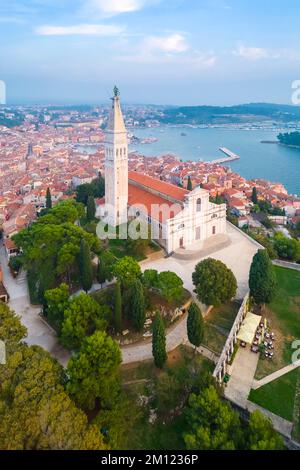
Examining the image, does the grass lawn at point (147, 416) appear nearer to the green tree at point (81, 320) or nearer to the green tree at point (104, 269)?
the green tree at point (81, 320)

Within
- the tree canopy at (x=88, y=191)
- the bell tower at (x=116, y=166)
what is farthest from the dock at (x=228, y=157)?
the bell tower at (x=116, y=166)

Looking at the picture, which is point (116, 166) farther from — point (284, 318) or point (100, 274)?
point (284, 318)

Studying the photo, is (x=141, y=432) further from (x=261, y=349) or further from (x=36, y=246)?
(x=36, y=246)

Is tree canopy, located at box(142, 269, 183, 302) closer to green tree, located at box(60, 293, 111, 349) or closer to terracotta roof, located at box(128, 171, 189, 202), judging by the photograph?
green tree, located at box(60, 293, 111, 349)

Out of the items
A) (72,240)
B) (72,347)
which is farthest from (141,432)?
(72,240)

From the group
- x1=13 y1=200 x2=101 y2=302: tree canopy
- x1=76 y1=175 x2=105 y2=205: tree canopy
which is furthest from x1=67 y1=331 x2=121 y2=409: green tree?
x1=76 y1=175 x2=105 y2=205: tree canopy

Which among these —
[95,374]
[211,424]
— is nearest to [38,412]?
[95,374]
